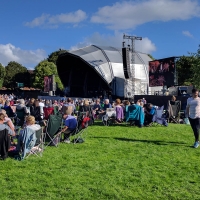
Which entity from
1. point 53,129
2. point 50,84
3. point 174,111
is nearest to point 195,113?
point 53,129

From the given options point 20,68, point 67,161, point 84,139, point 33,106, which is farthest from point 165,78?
point 20,68

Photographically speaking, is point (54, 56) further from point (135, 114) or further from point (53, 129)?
point (53, 129)

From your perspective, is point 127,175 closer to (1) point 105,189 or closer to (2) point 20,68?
(1) point 105,189

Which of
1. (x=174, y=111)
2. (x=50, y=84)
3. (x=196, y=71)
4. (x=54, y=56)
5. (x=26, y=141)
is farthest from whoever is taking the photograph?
(x=54, y=56)

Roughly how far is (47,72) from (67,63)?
8.53 metres

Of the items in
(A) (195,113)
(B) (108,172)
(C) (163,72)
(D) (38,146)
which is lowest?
(B) (108,172)

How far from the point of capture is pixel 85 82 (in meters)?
47.8

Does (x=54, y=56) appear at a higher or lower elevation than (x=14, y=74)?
higher

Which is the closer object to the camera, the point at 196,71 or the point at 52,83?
the point at 196,71

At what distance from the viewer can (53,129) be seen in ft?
26.8

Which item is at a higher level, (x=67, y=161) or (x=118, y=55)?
(x=118, y=55)

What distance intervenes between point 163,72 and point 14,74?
1738 inches

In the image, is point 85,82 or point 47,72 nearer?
point 85,82

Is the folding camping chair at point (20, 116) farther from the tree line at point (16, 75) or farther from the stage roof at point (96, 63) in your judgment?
the tree line at point (16, 75)
